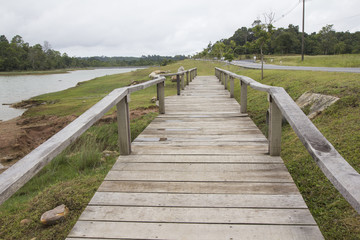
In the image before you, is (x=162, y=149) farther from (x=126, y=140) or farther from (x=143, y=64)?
(x=143, y=64)

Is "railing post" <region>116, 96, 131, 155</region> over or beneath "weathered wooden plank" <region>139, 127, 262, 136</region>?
over

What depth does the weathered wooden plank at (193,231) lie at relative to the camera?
1875 mm

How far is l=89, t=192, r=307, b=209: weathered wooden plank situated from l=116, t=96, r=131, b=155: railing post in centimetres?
101

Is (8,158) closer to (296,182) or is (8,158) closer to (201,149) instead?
(201,149)

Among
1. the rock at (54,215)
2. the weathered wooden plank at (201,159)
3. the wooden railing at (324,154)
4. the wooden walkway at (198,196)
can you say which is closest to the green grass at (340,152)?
the wooden walkway at (198,196)

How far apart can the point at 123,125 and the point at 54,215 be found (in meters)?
1.21

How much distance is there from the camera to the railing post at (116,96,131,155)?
130 inches

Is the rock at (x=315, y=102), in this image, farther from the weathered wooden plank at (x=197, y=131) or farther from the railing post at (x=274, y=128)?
the railing post at (x=274, y=128)

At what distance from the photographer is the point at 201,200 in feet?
7.71

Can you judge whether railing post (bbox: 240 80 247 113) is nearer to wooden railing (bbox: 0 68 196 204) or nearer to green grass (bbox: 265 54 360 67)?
wooden railing (bbox: 0 68 196 204)

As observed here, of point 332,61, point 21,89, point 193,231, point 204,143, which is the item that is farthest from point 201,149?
point 21,89

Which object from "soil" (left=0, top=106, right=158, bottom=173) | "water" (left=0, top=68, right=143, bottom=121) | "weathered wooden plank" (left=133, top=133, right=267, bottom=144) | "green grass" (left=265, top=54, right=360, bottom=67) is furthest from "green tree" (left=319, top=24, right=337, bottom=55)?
"weathered wooden plank" (left=133, top=133, right=267, bottom=144)

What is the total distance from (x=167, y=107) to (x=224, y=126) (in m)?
2.43

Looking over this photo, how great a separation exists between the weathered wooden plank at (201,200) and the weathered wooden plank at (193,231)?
0.90 ft
